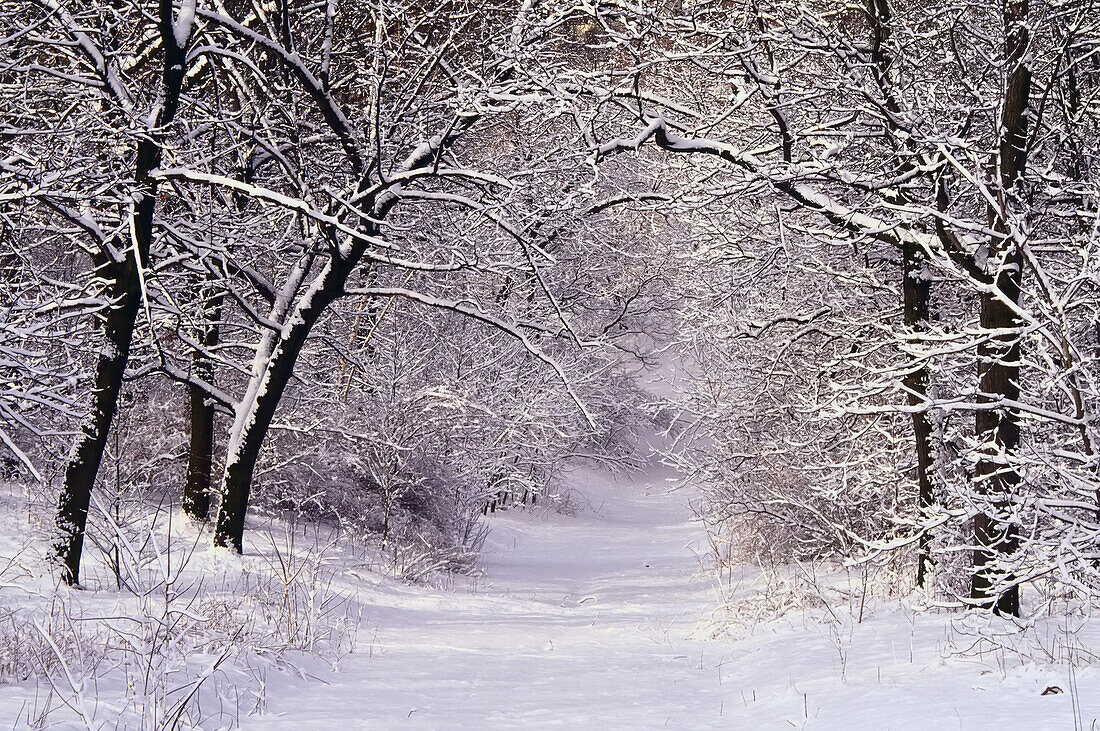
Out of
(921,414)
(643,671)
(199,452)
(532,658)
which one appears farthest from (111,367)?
(921,414)

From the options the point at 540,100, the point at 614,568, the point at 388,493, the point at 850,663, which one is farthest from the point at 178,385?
the point at 850,663

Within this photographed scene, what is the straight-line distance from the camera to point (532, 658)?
22.8ft

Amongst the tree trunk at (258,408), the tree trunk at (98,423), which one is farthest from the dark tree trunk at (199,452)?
the tree trunk at (98,423)

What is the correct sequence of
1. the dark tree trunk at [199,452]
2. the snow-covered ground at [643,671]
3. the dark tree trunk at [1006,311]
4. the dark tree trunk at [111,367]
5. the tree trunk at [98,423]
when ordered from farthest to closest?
the dark tree trunk at [199,452], the tree trunk at [98,423], the dark tree trunk at [111,367], the dark tree trunk at [1006,311], the snow-covered ground at [643,671]

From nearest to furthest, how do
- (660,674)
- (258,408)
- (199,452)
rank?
(660,674)
(258,408)
(199,452)

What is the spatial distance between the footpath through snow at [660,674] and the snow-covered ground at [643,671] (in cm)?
2

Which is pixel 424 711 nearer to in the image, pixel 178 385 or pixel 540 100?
pixel 540 100

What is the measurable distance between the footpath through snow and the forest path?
0.02 m

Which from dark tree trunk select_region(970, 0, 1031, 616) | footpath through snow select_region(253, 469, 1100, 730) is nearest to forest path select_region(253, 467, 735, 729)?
footpath through snow select_region(253, 469, 1100, 730)

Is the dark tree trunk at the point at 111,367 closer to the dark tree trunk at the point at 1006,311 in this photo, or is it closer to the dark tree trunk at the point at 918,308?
the dark tree trunk at the point at 918,308

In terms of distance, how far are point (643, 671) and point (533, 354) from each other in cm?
466

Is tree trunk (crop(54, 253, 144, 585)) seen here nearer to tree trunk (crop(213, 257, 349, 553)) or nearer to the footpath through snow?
tree trunk (crop(213, 257, 349, 553))

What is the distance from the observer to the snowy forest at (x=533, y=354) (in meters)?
5.19

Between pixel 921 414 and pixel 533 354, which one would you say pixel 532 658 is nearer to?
pixel 533 354
